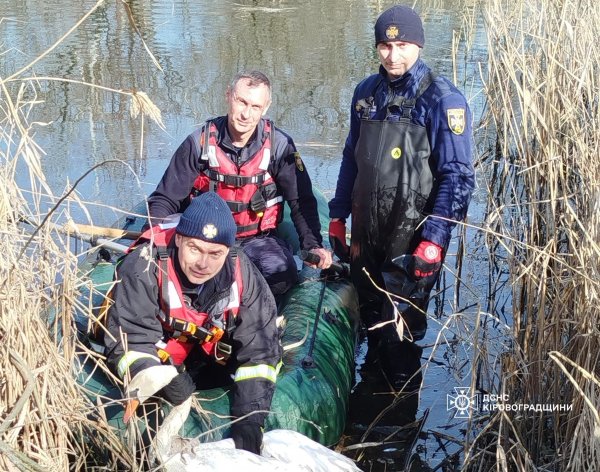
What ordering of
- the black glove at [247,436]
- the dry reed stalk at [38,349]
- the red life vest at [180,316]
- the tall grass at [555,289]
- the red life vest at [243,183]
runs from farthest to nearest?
the red life vest at [243,183]
the red life vest at [180,316]
the black glove at [247,436]
the tall grass at [555,289]
the dry reed stalk at [38,349]

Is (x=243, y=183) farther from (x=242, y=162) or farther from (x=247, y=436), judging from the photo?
(x=247, y=436)

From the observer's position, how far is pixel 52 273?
3039mm

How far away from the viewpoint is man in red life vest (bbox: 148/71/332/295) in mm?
4453

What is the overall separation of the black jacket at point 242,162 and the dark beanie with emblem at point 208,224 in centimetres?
103

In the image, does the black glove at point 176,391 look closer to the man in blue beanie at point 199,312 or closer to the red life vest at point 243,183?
the man in blue beanie at point 199,312

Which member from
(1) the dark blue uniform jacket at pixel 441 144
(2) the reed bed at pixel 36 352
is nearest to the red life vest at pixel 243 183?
(1) the dark blue uniform jacket at pixel 441 144

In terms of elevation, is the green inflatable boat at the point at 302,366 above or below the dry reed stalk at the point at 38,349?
below

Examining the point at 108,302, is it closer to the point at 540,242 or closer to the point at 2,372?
the point at 2,372

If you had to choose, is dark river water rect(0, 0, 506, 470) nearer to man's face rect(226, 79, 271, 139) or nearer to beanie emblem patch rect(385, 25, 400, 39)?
man's face rect(226, 79, 271, 139)

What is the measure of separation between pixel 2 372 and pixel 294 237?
245 cm

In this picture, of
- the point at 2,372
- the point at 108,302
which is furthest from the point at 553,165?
the point at 2,372

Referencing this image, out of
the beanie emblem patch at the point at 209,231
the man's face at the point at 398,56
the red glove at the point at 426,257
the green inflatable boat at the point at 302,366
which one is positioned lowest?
the green inflatable boat at the point at 302,366

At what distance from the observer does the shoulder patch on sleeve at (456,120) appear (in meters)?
3.94

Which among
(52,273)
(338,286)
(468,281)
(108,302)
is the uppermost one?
(52,273)
